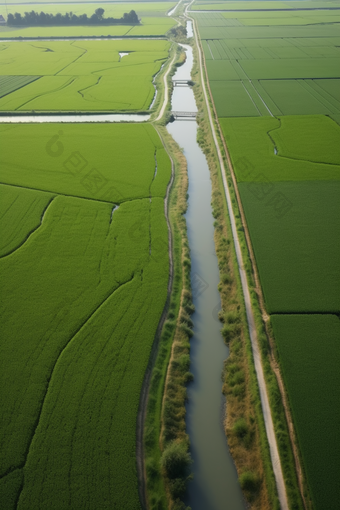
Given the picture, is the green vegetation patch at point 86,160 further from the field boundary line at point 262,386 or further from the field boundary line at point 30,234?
the field boundary line at point 262,386

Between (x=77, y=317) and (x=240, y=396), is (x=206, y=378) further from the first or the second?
(x=77, y=317)

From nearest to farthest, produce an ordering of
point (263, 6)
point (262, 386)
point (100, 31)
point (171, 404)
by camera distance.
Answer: point (171, 404)
point (262, 386)
point (100, 31)
point (263, 6)

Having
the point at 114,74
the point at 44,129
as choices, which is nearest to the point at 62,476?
the point at 44,129

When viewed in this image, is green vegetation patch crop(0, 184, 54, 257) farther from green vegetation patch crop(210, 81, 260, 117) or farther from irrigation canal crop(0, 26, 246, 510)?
green vegetation patch crop(210, 81, 260, 117)

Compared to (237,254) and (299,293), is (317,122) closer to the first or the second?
(237,254)

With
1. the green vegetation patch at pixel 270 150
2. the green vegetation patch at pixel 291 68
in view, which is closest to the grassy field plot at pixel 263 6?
the green vegetation patch at pixel 291 68

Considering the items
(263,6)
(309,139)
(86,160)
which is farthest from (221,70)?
(263,6)
